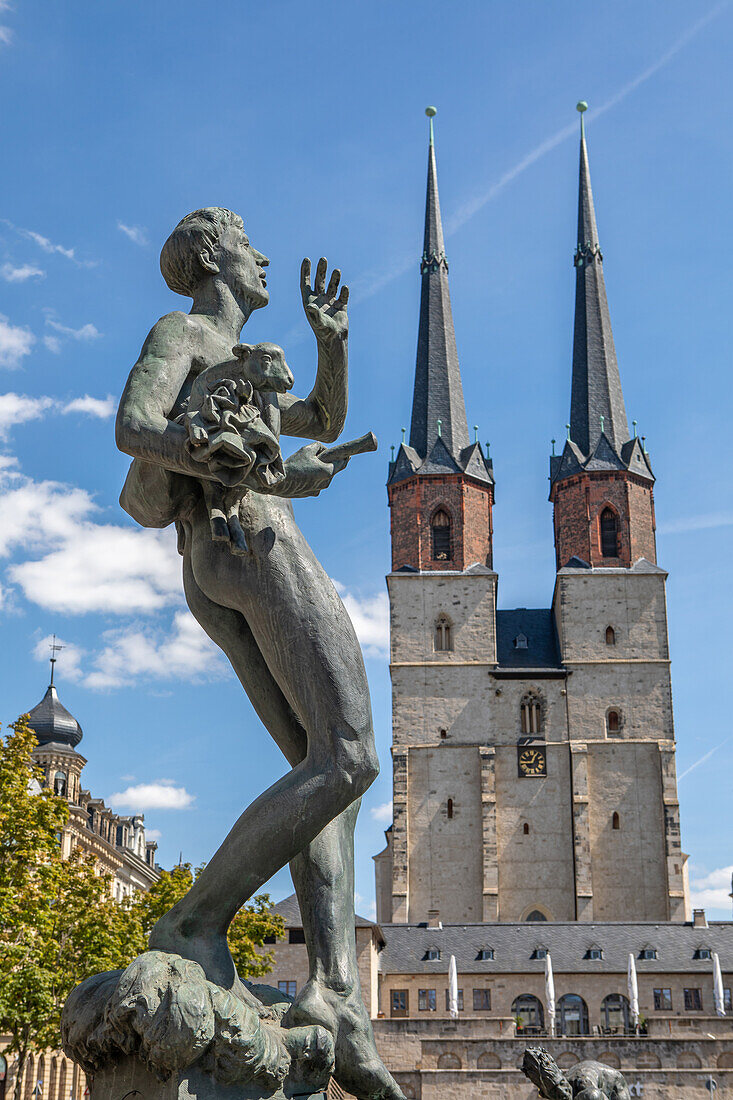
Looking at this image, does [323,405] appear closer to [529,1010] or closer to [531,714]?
[529,1010]

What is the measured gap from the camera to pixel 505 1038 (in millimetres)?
43000

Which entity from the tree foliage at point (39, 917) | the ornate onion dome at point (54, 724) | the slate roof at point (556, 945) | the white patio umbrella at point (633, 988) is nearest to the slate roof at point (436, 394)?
the ornate onion dome at point (54, 724)

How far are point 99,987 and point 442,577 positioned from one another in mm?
66262

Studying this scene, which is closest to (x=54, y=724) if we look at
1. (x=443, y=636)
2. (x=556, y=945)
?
(x=443, y=636)

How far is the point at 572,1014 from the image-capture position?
5538cm

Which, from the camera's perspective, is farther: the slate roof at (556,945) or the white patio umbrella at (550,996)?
the slate roof at (556,945)

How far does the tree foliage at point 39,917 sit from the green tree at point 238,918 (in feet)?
10.5

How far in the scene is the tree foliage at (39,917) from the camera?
19.3 m

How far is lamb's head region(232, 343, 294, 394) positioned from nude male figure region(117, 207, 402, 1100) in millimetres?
66

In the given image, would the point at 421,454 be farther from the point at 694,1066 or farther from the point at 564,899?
the point at 694,1066

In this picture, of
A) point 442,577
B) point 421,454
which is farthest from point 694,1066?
point 421,454

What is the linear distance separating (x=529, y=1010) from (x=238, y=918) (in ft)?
98.6

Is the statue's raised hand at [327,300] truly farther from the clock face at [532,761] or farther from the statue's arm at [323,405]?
the clock face at [532,761]

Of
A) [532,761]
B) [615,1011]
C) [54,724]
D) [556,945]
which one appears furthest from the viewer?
[532,761]
